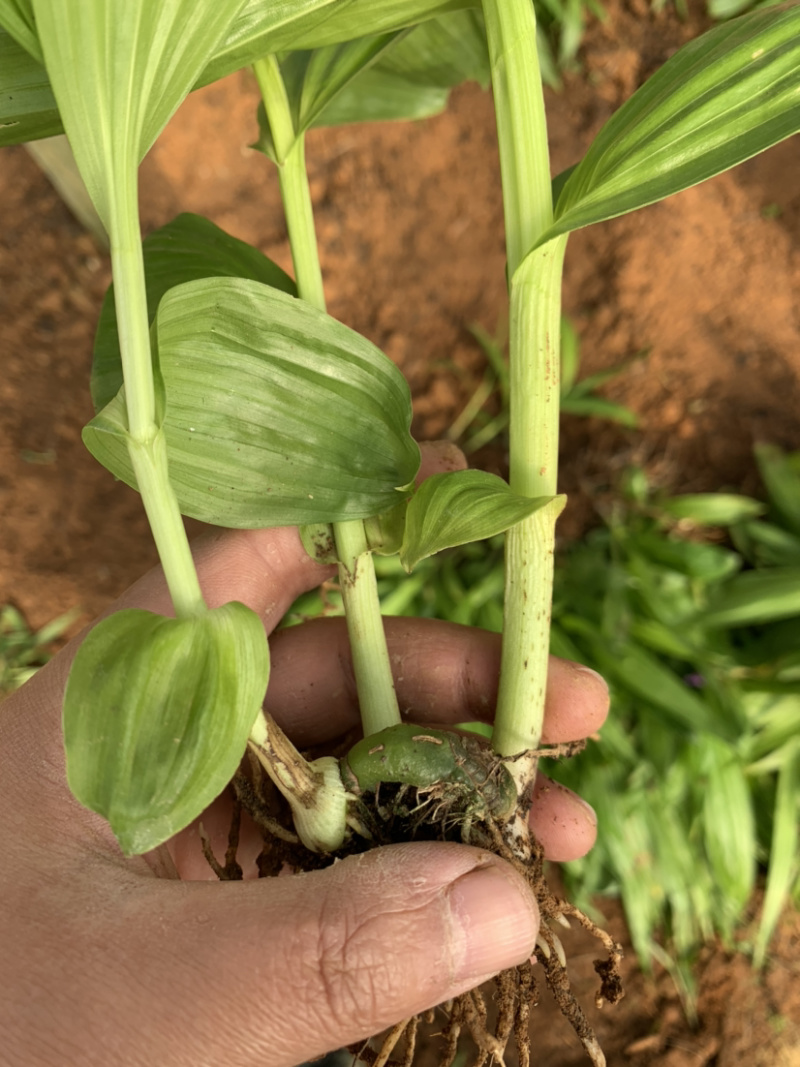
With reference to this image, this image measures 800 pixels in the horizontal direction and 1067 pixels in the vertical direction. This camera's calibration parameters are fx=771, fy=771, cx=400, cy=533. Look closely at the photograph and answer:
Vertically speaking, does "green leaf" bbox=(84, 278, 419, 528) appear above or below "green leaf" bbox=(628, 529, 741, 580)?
above

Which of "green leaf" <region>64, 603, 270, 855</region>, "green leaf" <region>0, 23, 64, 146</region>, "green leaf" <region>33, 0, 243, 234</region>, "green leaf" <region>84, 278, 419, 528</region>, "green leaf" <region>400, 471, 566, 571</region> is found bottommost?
"green leaf" <region>64, 603, 270, 855</region>

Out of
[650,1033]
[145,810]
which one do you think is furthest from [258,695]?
[650,1033]

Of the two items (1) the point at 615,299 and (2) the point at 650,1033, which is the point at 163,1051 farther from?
(1) the point at 615,299

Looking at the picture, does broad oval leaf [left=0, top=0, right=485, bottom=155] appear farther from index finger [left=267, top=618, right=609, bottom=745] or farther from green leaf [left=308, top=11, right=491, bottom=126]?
index finger [left=267, top=618, right=609, bottom=745]

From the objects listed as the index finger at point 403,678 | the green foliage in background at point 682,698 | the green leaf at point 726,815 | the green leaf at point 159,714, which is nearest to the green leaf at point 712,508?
the green foliage in background at point 682,698

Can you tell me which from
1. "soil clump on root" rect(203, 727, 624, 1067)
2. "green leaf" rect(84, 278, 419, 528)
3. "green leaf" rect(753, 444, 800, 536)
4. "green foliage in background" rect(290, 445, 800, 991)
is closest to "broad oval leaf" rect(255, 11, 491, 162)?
"green leaf" rect(84, 278, 419, 528)

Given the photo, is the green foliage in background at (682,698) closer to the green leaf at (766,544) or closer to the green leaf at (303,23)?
the green leaf at (766,544)
